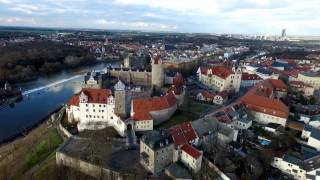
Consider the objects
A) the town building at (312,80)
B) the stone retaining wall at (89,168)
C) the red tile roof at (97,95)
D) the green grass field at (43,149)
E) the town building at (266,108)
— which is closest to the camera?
the stone retaining wall at (89,168)

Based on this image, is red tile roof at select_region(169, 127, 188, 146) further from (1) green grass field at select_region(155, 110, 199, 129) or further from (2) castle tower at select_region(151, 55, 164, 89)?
(2) castle tower at select_region(151, 55, 164, 89)

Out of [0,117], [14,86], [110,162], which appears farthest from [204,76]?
[14,86]

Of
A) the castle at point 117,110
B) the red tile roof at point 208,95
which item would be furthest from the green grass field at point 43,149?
the red tile roof at point 208,95

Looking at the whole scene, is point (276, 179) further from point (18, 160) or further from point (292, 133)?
point (18, 160)

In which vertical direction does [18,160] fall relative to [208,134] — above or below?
below

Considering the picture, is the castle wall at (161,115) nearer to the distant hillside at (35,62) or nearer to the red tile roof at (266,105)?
the red tile roof at (266,105)

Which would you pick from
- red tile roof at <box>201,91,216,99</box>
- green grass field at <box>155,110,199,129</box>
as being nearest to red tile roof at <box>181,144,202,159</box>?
green grass field at <box>155,110,199,129</box>
